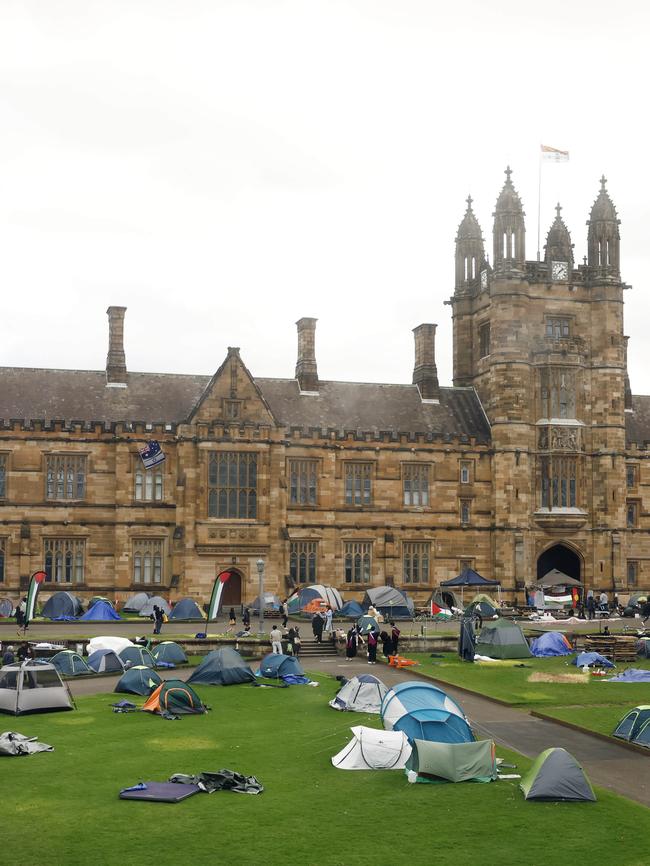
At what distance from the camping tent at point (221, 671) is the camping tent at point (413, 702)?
36.8 ft

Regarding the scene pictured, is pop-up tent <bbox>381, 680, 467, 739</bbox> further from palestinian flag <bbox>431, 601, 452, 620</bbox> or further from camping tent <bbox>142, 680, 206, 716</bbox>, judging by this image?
palestinian flag <bbox>431, 601, 452, 620</bbox>

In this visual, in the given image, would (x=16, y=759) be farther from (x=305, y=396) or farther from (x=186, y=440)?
(x=305, y=396)

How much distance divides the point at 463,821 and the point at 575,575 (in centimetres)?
5232

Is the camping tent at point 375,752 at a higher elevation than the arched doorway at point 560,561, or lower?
lower

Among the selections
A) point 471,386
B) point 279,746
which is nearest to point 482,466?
point 471,386

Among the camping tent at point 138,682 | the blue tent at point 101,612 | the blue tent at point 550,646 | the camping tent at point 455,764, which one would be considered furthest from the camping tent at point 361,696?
the blue tent at point 101,612

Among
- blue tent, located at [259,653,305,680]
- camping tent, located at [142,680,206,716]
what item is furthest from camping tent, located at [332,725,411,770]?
blue tent, located at [259,653,305,680]

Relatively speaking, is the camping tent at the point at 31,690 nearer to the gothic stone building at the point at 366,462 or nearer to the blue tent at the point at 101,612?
the blue tent at the point at 101,612

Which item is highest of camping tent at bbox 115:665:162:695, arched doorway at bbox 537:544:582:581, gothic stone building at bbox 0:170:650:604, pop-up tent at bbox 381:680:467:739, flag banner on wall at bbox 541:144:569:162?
flag banner on wall at bbox 541:144:569:162

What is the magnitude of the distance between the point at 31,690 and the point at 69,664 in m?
7.67

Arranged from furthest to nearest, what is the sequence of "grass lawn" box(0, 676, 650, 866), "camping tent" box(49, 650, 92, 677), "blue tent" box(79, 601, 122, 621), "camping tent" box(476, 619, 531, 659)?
"blue tent" box(79, 601, 122, 621) < "camping tent" box(476, 619, 531, 659) < "camping tent" box(49, 650, 92, 677) < "grass lawn" box(0, 676, 650, 866)

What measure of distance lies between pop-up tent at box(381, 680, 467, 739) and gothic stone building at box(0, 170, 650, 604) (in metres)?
36.0

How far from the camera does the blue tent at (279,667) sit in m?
39.3

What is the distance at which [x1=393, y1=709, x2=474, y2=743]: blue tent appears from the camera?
25703 millimetres
